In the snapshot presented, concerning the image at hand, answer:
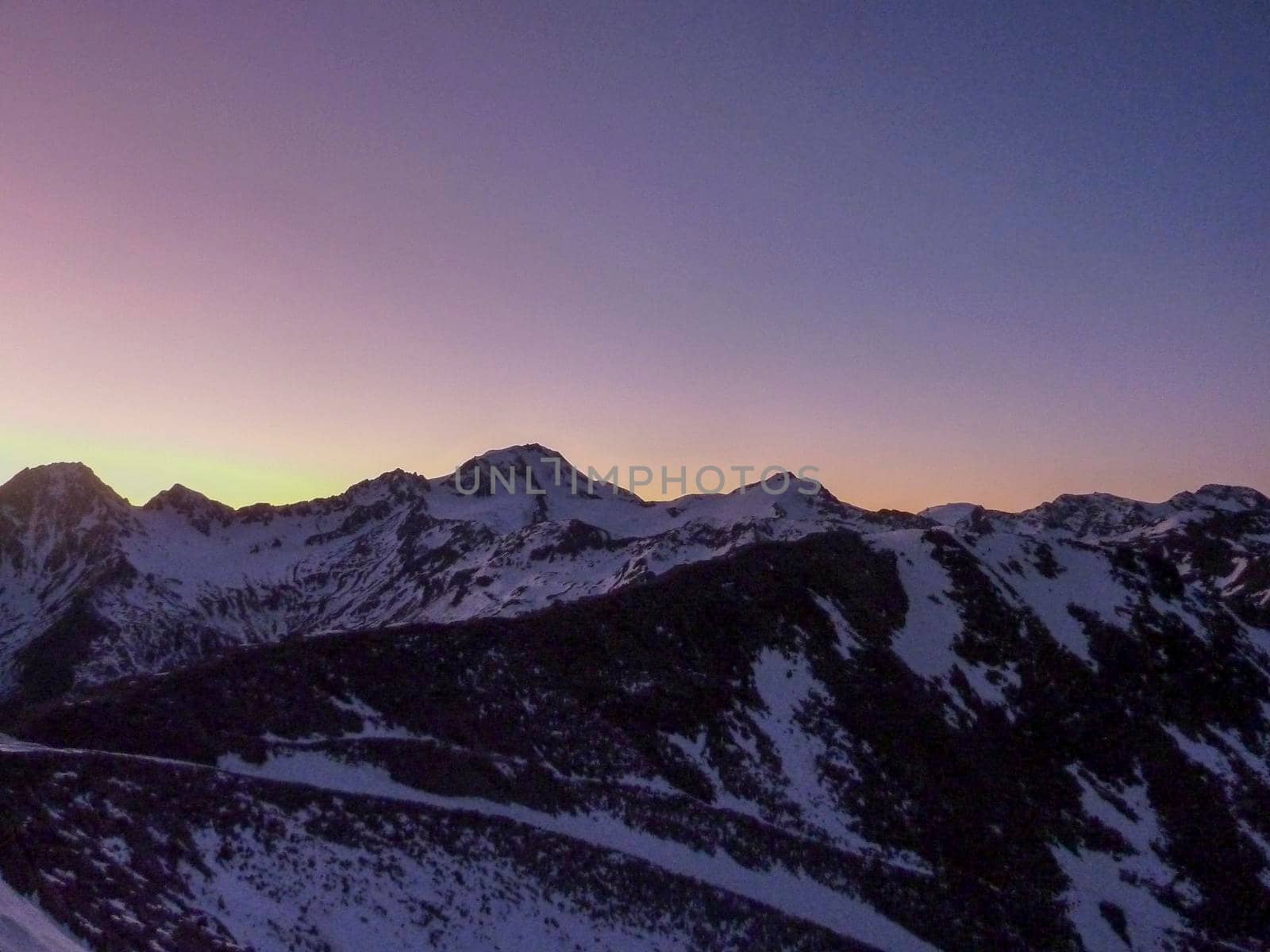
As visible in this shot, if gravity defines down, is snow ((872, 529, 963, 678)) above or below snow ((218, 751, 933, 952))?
above

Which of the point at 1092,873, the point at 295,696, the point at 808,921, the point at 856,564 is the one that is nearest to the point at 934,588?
the point at 856,564

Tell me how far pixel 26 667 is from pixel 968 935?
18515cm

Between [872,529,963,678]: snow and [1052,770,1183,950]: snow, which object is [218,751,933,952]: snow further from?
[872,529,963,678]: snow

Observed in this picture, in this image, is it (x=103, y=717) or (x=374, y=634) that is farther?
(x=374, y=634)

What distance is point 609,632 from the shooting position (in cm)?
5600

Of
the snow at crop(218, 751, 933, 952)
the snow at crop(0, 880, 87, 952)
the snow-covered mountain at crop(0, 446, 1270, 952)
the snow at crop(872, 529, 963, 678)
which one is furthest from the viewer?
the snow at crop(872, 529, 963, 678)

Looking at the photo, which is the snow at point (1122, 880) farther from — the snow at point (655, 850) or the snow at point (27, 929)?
the snow at point (27, 929)

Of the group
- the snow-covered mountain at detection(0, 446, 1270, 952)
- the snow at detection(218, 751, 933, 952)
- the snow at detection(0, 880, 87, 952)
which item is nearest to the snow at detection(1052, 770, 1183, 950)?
the snow-covered mountain at detection(0, 446, 1270, 952)

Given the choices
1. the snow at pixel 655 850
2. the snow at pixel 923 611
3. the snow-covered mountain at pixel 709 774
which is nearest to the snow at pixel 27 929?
the snow-covered mountain at pixel 709 774

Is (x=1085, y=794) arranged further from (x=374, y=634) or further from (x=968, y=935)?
(x=374, y=634)

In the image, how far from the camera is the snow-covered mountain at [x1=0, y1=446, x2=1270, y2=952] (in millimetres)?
28047

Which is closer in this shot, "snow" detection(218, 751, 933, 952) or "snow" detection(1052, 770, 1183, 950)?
"snow" detection(218, 751, 933, 952)

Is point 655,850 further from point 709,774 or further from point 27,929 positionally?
point 27,929

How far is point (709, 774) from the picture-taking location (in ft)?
156
